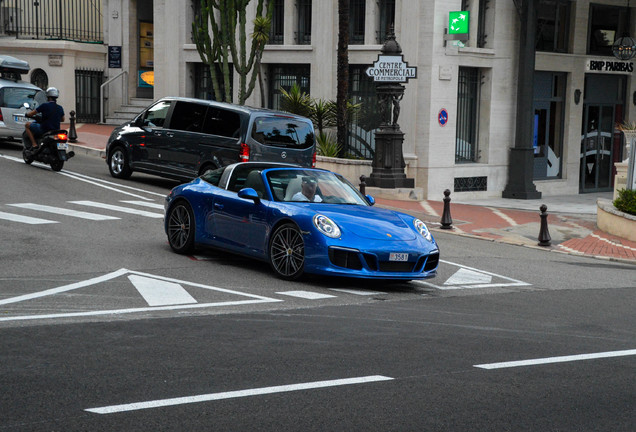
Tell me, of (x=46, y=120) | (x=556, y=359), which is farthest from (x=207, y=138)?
(x=556, y=359)

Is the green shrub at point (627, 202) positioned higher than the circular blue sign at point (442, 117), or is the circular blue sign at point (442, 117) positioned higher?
the circular blue sign at point (442, 117)

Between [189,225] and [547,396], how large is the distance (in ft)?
23.6

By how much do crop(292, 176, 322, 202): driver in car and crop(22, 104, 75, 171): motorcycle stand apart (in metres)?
10.6

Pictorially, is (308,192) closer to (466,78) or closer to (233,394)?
(233,394)

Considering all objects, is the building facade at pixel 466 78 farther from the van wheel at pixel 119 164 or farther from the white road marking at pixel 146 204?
→ the white road marking at pixel 146 204

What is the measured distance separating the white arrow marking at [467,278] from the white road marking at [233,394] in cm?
566

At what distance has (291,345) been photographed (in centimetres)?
805

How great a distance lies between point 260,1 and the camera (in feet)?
86.8

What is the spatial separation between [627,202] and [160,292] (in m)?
12.1

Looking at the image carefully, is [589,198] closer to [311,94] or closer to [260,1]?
[311,94]

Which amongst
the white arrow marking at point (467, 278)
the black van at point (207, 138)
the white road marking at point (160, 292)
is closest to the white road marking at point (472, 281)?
the white arrow marking at point (467, 278)

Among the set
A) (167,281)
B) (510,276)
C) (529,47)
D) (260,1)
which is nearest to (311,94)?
(260,1)

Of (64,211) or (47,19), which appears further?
(47,19)

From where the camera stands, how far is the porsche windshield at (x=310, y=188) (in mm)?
12227
